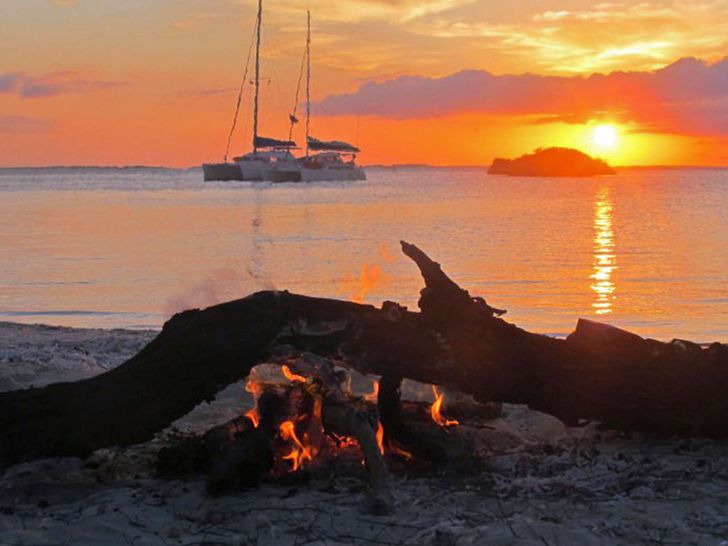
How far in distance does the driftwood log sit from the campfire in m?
0.27

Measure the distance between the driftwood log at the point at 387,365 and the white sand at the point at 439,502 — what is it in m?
0.36

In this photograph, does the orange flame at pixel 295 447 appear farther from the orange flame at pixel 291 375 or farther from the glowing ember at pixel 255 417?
the orange flame at pixel 291 375

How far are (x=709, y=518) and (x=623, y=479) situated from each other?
79cm

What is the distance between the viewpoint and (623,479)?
655 centimetres

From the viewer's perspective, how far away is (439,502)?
620 centimetres

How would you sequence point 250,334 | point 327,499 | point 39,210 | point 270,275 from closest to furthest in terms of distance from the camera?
point 327,499
point 250,334
point 270,275
point 39,210

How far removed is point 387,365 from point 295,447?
1.00 m

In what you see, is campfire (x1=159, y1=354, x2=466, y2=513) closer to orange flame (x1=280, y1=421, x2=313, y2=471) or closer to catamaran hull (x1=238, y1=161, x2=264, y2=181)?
orange flame (x1=280, y1=421, x2=313, y2=471)

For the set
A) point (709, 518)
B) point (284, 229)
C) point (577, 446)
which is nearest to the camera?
point (709, 518)

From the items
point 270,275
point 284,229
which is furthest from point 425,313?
point 284,229

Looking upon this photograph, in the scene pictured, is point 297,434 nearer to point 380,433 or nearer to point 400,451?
point 380,433

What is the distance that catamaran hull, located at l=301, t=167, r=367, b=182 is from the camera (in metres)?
122

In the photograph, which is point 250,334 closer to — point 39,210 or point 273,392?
point 273,392

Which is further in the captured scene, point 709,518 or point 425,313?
point 425,313
